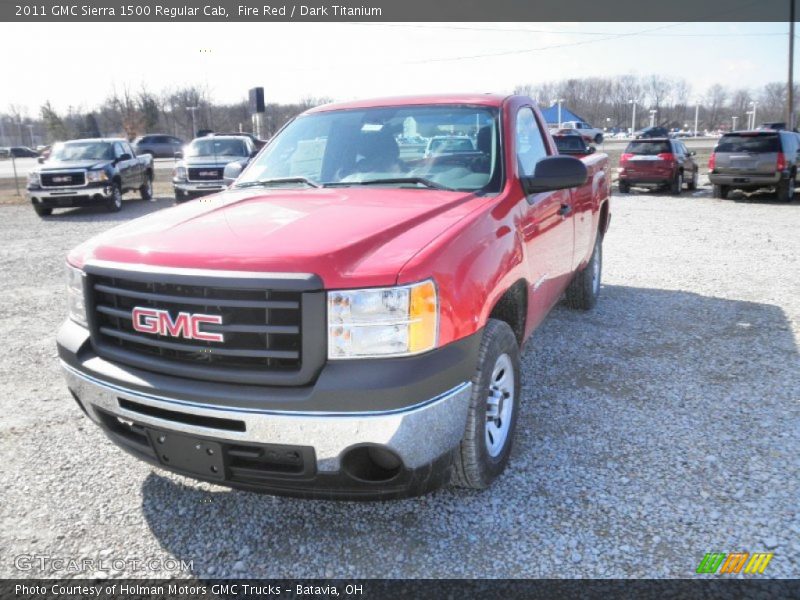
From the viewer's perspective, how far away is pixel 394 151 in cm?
387

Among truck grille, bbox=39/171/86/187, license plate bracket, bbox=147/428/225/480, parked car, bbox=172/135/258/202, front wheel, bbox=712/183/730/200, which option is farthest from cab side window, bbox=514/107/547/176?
front wheel, bbox=712/183/730/200

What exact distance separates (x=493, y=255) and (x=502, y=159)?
90 centimetres

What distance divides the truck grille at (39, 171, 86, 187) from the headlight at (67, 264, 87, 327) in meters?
14.2

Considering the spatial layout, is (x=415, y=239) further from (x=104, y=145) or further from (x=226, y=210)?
(x=104, y=145)

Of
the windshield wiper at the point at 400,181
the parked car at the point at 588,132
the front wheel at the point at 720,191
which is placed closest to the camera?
the windshield wiper at the point at 400,181

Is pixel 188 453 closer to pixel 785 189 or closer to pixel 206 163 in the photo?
Answer: pixel 206 163

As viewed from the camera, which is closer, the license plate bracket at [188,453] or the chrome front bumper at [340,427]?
the chrome front bumper at [340,427]

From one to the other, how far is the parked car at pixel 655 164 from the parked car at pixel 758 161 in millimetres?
1495

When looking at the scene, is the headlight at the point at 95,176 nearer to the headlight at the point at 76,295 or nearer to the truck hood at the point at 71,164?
the truck hood at the point at 71,164

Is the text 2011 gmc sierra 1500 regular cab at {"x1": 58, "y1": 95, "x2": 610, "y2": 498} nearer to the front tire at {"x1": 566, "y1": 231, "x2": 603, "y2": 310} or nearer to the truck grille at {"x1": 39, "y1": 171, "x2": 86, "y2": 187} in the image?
the front tire at {"x1": 566, "y1": 231, "x2": 603, "y2": 310}

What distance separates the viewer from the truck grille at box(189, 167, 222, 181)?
1647 cm

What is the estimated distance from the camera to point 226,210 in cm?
333

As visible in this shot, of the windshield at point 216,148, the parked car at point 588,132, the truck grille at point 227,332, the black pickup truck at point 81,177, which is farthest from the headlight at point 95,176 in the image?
the parked car at point 588,132

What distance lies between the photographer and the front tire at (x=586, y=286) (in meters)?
6.18
